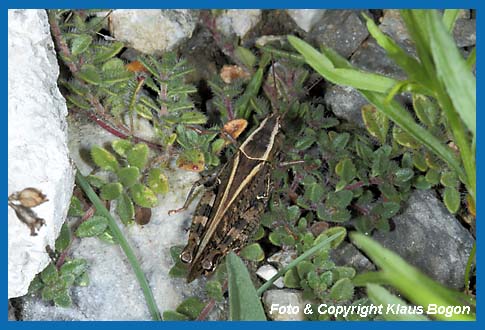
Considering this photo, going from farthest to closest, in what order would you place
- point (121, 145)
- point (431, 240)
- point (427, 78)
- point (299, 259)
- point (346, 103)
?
point (346, 103)
point (431, 240)
point (121, 145)
point (299, 259)
point (427, 78)

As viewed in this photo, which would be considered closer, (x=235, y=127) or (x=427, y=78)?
(x=427, y=78)

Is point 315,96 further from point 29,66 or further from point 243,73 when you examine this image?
point 29,66

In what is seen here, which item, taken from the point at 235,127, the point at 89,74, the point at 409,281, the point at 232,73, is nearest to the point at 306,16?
the point at 232,73

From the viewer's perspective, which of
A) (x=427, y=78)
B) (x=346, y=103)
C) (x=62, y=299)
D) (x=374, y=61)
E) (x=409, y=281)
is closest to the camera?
(x=409, y=281)

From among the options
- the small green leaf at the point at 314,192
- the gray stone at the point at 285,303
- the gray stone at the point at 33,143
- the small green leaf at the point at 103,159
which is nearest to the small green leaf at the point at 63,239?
the gray stone at the point at 33,143

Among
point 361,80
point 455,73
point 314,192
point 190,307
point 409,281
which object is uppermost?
point 455,73

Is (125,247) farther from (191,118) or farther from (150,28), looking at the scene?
(150,28)

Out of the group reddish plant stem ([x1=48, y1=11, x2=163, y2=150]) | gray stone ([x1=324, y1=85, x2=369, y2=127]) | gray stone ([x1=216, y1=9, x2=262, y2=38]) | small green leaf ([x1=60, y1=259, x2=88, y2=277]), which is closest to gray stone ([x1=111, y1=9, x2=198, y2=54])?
gray stone ([x1=216, y1=9, x2=262, y2=38])

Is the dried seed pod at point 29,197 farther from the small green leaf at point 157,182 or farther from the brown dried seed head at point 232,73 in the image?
the brown dried seed head at point 232,73
